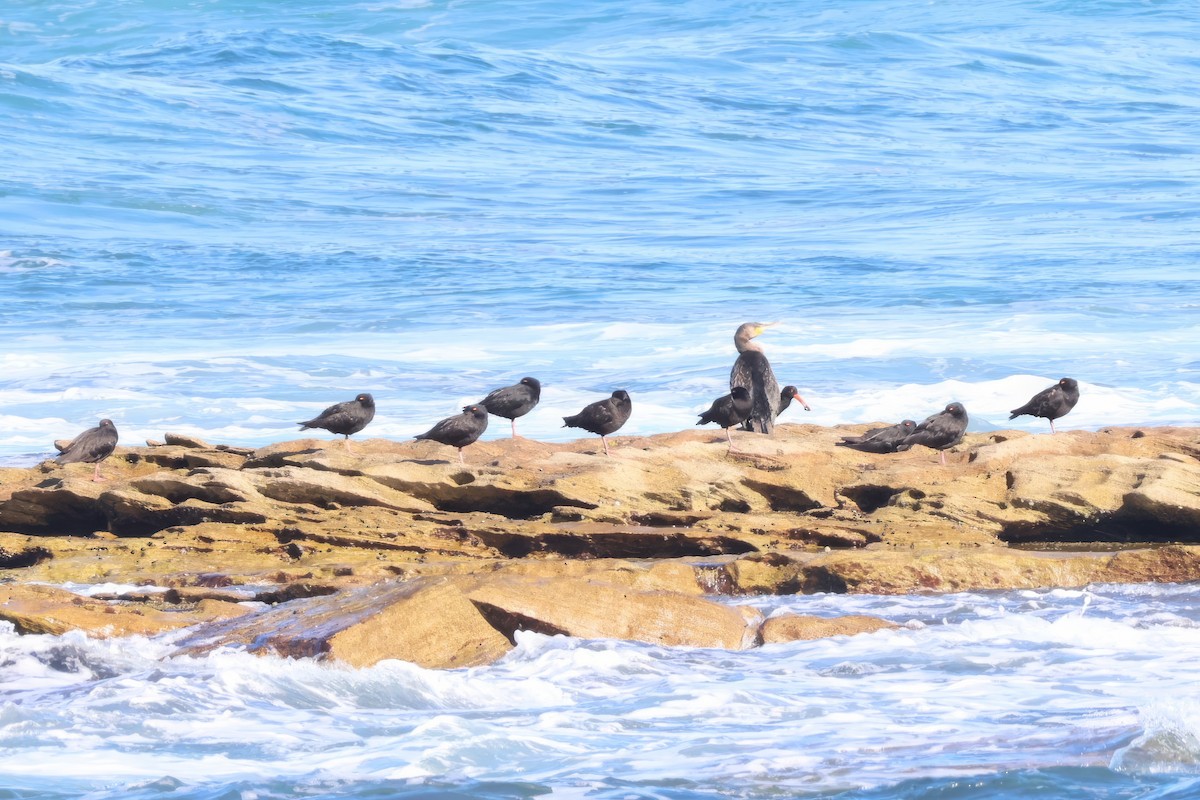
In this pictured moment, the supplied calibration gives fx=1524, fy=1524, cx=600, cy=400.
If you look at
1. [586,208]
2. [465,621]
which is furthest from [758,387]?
[586,208]

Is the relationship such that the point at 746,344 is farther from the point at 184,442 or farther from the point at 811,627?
the point at 811,627

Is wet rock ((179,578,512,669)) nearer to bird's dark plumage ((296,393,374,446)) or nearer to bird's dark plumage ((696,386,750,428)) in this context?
bird's dark plumage ((296,393,374,446))

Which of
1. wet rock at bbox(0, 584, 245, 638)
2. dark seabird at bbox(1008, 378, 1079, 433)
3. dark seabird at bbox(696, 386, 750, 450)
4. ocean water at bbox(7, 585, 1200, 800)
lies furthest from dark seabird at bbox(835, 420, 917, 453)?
wet rock at bbox(0, 584, 245, 638)

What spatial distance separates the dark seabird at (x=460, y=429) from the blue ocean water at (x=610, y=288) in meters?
4.34

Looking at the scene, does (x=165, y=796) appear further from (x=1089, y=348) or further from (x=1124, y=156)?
(x=1124, y=156)

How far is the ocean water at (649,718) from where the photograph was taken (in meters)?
6.34

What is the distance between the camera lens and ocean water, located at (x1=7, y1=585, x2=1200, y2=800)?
6340 millimetres

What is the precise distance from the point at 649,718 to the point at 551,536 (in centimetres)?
325

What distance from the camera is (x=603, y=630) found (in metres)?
8.29

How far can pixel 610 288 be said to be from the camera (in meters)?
31.3

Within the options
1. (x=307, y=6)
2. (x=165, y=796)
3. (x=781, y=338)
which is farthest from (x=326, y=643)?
(x=307, y=6)

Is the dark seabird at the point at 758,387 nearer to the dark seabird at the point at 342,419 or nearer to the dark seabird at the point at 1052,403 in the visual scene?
the dark seabird at the point at 1052,403

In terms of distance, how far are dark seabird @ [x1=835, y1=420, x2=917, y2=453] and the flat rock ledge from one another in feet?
0.52

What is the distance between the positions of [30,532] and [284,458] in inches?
75.0
